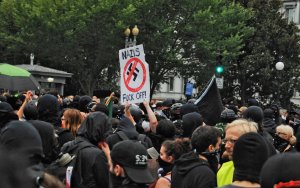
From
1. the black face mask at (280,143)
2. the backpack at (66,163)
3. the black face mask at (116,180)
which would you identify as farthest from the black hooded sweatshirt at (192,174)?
the black face mask at (280,143)

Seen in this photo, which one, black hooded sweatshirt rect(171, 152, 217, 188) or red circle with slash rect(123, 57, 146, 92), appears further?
red circle with slash rect(123, 57, 146, 92)

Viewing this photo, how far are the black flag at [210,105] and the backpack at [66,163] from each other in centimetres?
449

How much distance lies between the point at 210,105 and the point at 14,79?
5.76 meters

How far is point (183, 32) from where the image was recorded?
116 ft

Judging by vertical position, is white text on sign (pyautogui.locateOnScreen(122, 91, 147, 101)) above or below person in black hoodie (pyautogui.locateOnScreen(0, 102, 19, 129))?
above

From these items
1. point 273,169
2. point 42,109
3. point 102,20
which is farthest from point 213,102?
point 102,20

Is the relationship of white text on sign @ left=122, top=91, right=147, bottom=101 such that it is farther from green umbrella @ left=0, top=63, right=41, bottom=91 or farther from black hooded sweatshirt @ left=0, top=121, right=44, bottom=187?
black hooded sweatshirt @ left=0, top=121, right=44, bottom=187

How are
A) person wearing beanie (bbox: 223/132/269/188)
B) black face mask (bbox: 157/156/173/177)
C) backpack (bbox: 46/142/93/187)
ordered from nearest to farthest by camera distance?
person wearing beanie (bbox: 223/132/269/188)
backpack (bbox: 46/142/93/187)
black face mask (bbox: 157/156/173/177)

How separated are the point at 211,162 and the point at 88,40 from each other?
28.0 m

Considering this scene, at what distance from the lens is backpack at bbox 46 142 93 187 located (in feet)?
18.1

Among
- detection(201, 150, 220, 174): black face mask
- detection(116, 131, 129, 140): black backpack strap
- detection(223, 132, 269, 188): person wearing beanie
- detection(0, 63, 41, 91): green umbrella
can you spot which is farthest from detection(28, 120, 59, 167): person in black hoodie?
detection(0, 63, 41, 91): green umbrella

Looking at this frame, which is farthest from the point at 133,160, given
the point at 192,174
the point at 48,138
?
the point at 48,138

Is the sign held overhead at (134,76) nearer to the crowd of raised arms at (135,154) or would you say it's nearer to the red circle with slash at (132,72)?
the red circle with slash at (132,72)

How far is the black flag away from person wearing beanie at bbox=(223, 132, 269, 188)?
6.02 m
